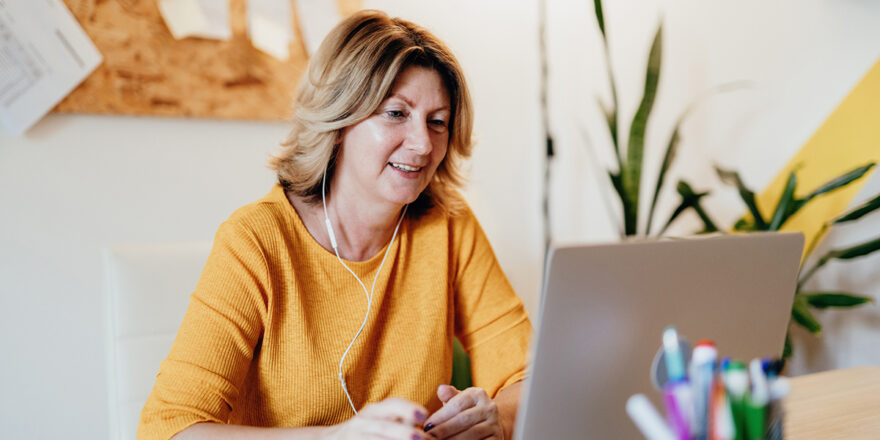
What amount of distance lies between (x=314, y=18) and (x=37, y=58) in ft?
2.49

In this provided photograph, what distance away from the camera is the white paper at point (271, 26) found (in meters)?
1.99

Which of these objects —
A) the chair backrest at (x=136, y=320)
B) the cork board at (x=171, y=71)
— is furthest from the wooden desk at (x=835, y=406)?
the cork board at (x=171, y=71)

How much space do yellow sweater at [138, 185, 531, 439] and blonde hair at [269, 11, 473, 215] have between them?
0.30ft

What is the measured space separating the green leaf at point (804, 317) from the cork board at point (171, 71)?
1.52m

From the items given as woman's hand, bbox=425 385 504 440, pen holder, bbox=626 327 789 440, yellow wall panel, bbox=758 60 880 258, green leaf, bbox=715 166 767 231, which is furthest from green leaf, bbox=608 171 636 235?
pen holder, bbox=626 327 789 440

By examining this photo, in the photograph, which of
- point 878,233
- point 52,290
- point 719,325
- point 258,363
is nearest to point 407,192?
point 258,363

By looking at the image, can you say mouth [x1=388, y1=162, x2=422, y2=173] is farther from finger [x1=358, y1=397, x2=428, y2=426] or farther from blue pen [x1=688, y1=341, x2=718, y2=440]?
blue pen [x1=688, y1=341, x2=718, y2=440]

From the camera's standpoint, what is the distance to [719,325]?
737 mm

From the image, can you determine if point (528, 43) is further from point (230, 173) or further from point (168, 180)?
point (168, 180)

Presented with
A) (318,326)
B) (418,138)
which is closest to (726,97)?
(418,138)

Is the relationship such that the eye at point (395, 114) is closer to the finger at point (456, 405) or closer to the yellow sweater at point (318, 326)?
the yellow sweater at point (318, 326)

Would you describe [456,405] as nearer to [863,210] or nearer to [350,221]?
[350,221]

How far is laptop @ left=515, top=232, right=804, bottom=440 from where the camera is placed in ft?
2.02

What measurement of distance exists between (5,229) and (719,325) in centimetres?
172
